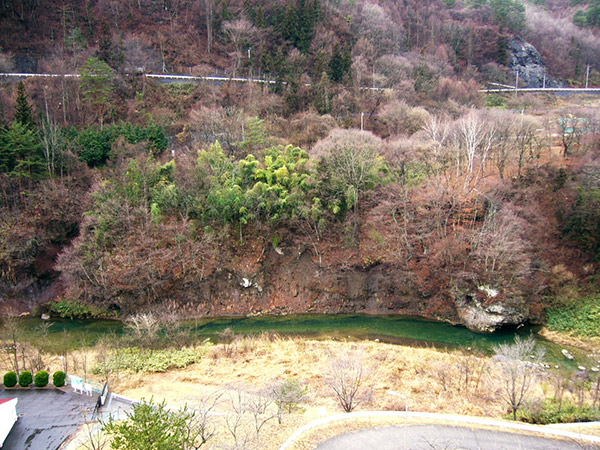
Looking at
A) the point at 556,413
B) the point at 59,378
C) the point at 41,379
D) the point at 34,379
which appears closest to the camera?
the point at 556,413

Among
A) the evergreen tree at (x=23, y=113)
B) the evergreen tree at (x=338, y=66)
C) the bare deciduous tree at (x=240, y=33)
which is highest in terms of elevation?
the bare deciduous tree at (x=240, y=33)

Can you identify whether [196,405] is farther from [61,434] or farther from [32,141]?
[32,141]

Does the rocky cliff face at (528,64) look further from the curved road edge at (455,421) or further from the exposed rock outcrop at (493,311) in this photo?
the curved road edge at (455,421)

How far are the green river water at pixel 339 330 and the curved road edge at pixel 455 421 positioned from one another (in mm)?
8703

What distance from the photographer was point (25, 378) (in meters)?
20.2

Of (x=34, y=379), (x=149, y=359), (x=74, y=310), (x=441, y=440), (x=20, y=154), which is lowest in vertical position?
(x=74, y=310)

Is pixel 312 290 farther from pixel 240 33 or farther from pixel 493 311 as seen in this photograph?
pixel 240 33

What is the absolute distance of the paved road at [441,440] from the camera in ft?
48.2

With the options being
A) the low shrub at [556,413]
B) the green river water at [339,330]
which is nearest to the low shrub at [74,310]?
the green river water at [339,330]

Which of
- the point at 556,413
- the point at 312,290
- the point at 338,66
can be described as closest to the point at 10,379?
the point at 312,290

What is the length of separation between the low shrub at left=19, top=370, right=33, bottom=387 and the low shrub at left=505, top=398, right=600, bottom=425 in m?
19.2

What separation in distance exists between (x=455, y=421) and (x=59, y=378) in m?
15.6

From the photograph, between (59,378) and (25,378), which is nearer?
(59,378)

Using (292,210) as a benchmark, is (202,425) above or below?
below
